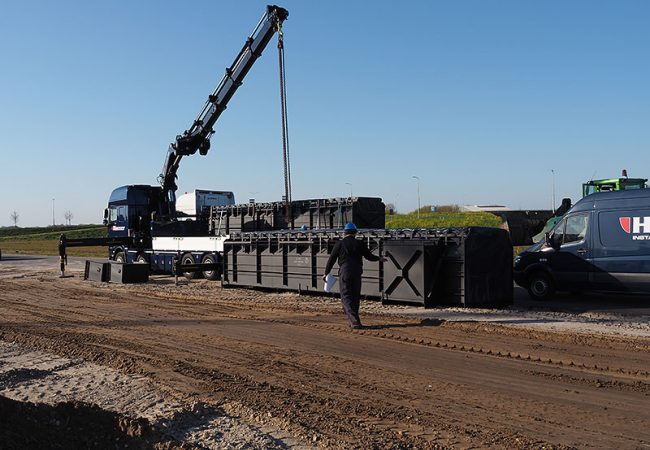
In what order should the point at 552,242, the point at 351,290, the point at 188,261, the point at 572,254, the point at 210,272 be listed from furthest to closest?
1. the point at 188,261
2. the point at 210,272
3. the point at 552,242
4. the point at 572,254
5. the point at 351,290

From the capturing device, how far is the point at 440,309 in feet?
42.3

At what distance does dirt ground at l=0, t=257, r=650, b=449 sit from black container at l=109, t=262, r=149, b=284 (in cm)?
699

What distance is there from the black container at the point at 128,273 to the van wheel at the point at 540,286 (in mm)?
12570

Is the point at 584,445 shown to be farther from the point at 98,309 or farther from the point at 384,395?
the point at 98,309

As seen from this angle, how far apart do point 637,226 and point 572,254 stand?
5.34 ft

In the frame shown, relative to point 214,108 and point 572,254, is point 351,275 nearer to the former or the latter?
point 572,254

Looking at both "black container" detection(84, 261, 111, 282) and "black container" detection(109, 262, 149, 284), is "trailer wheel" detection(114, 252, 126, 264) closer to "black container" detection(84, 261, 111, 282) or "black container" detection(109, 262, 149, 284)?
"black container" detection(84, 261, 111, 282)

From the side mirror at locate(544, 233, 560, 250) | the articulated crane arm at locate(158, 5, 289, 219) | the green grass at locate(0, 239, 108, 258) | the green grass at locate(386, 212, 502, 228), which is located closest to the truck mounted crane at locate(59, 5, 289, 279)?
the articulated crane arm at locate(158, 5, 289, 219)

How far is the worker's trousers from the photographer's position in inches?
412

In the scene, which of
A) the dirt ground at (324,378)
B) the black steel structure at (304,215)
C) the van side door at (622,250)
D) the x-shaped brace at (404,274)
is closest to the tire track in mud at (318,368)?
the dirt ground at (324,378)

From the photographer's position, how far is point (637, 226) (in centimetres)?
1340

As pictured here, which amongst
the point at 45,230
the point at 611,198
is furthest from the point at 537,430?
the point at 45,230

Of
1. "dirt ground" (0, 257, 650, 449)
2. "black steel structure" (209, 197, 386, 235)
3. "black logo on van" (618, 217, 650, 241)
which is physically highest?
"black steel structure" (209, 197, 386, 235)

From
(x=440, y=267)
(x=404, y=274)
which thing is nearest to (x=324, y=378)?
(x=404, y=274)
